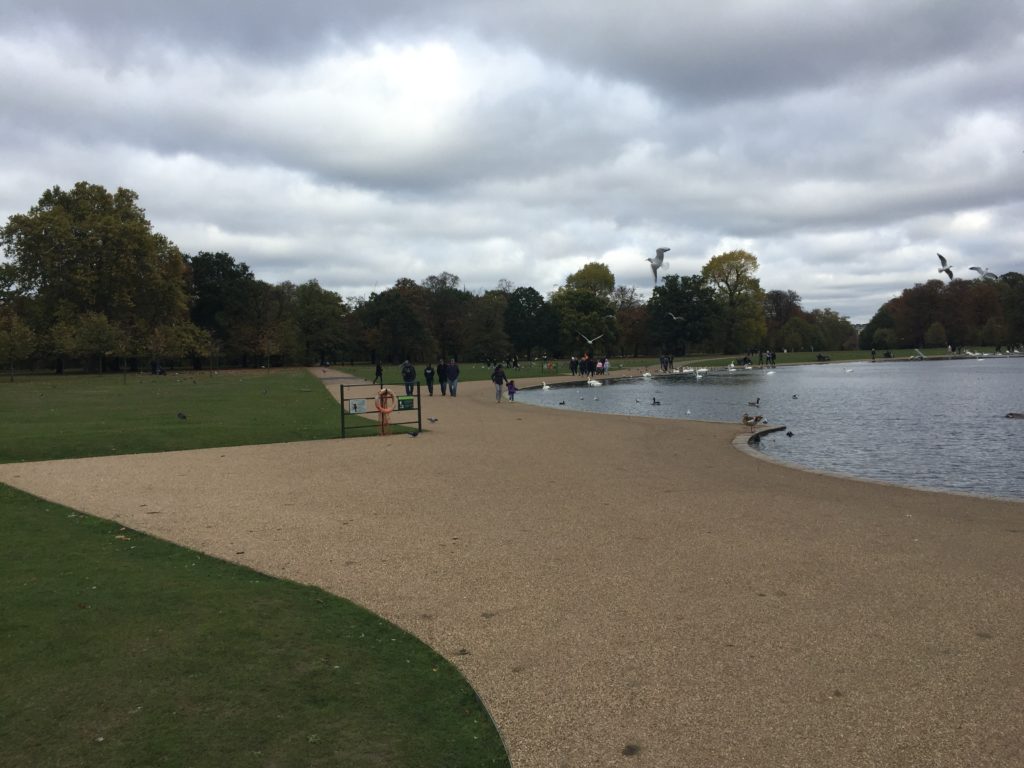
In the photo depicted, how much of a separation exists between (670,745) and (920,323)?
477ft

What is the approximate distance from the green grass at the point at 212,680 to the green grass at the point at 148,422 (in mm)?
11235

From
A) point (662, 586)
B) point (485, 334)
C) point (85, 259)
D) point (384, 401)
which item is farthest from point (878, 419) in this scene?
point (485, 334)

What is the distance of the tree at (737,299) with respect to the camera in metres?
109

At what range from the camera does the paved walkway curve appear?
4.28 meters

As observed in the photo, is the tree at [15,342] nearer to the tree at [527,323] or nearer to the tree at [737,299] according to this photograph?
the tree at [527,323]

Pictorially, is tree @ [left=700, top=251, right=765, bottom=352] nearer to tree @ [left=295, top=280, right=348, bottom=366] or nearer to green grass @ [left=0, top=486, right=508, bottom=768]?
tree @ [left=295, top=280, right=348, bottom=366]

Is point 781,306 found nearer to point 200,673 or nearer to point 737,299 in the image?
point 737,299

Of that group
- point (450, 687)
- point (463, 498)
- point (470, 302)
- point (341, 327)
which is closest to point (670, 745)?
point (450, 687)

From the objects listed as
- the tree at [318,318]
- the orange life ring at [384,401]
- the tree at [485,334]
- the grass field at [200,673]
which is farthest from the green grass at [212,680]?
the tree at [318,318]

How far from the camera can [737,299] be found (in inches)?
4353

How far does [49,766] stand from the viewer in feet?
12.2

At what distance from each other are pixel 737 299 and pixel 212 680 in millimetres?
112777

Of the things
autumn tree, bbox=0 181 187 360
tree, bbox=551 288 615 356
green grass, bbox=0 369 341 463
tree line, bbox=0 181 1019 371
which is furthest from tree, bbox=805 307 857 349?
green grass, bbox=0 369 341 463

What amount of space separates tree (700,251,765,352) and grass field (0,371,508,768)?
107719 mm
